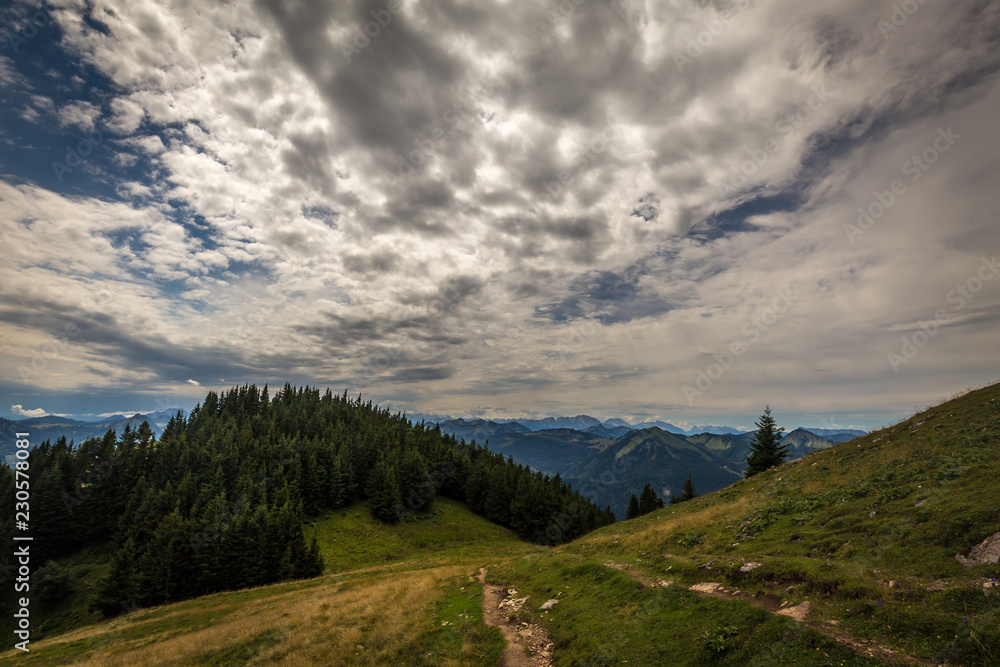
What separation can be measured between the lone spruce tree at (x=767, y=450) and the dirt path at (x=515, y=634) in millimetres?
55898

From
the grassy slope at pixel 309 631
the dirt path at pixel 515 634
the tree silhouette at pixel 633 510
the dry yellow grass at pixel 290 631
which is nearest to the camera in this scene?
the dirt path at pixel 515 634

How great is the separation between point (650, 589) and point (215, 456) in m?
116

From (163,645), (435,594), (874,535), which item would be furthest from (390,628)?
(874,535)

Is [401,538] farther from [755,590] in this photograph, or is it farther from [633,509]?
[755,590]

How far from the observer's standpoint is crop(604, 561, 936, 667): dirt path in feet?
29.2

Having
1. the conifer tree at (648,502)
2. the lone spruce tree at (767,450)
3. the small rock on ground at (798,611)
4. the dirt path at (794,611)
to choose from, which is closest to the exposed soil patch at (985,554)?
the small rock on ground at (798,611)

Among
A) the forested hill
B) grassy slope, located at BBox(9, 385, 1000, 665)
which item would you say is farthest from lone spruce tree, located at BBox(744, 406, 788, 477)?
the forested hill

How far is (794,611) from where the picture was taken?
11.6 metres

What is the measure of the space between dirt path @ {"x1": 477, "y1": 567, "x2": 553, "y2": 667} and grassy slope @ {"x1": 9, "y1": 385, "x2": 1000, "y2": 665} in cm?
73

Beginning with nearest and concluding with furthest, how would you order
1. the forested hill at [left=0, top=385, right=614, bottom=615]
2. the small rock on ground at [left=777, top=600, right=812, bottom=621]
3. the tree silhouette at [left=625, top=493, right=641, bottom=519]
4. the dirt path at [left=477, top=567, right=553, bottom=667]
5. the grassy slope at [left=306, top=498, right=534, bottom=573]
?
the small rock on ground at [left=777, top=600, right=812, bottom=621], the dirt path at [left=477, top=567, right=553, bottom=667], the forested hill at [left=0, top=385, right=614, bottom=615], the grassy slope at [left=306, top=498, right=534, bottom=573], the tree silhouette at [left=625, top=493, right=641, bottom=519]

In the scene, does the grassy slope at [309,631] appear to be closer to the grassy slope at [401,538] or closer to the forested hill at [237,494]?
the forested hill at [237,494]

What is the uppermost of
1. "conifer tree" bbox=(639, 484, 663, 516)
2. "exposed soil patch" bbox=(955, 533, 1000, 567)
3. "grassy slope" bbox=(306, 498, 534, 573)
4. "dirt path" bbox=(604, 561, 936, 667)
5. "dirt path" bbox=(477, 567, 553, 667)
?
"exposed soil patch" bbox=(955, 533, 1000, 567)

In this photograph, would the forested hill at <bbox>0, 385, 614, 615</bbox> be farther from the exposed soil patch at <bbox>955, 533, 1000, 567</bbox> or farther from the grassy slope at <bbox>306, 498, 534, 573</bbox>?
the exposed soil patch at <bbox>955, 533, 1000, 567</bbox>

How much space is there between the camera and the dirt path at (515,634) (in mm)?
15125
